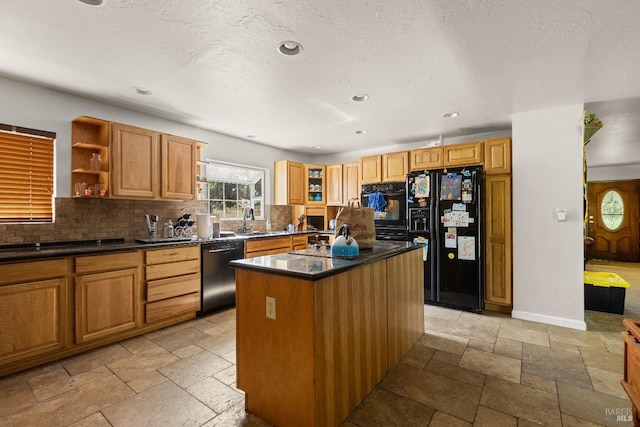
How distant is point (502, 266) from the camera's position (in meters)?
3.67

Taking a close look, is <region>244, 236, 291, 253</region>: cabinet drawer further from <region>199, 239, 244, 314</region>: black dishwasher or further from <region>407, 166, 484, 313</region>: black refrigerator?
<region>407, 166, 484, 313</region>: black refrigerator

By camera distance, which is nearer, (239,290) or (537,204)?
(239,290)

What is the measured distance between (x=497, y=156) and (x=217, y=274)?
3853 millimetres

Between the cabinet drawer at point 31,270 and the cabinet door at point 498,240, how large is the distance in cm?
454

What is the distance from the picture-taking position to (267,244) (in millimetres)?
4352

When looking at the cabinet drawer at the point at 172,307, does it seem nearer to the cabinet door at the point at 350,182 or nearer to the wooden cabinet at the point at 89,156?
the wooden cabinet at the point at 89,156

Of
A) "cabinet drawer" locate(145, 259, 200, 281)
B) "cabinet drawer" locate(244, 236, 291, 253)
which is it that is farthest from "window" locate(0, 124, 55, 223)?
"cabinet drawer" locate(244, 236, 291, 253)

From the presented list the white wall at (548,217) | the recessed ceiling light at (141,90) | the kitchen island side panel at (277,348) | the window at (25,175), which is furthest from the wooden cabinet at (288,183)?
the kitchen island side panel at (277,348)

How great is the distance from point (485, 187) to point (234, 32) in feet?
11.1

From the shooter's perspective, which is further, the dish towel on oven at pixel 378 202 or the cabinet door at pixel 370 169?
the cabinet door at pixel 370 169

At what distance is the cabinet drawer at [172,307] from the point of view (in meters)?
3.12

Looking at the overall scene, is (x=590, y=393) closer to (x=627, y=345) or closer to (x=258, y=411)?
(x=627, y=345)

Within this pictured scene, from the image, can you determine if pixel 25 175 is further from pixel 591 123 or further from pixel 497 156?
pixel 591 123

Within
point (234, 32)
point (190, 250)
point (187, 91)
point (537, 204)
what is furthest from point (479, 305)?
point (187, 91)
